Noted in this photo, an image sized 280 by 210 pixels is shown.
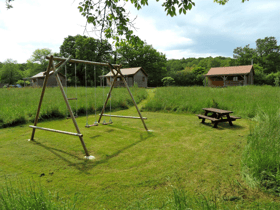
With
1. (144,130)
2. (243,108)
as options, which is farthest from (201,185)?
(243,108)

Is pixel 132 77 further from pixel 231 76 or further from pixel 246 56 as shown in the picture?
pixel 246 56

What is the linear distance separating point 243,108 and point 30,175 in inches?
369

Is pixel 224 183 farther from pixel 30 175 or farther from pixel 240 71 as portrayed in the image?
pixel 240 71

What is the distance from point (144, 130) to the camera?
6.65m

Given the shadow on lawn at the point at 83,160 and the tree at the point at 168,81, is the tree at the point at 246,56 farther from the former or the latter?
the shadow on lawn at the point at 83,160

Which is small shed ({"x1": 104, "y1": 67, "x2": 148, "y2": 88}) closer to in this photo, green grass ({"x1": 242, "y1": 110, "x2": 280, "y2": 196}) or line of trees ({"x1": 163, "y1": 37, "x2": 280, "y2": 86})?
line of trees ({"x1": 163, "y1": 37, "x2": 280, "y2": 86})

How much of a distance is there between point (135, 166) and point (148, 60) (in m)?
48.8

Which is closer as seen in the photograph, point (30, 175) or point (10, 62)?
point (30, 175)

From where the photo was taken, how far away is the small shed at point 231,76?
30.8m

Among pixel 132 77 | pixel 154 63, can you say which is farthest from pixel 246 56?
pixel 132 77

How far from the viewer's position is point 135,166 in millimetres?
3688

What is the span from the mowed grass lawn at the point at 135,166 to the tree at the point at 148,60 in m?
43.5

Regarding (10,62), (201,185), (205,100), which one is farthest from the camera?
(10,62)

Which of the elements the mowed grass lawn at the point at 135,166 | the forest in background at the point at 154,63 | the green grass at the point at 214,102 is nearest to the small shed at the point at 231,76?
the forest in background at the point at 154,63
